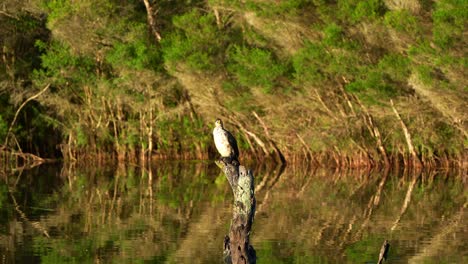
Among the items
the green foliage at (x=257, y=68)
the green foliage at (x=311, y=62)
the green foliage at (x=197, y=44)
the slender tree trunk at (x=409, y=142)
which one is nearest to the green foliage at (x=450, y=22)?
the slender tree trunk at (x=409, y=142)

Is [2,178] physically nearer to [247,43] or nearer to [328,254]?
[247,43]

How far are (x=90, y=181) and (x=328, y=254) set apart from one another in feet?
46.5

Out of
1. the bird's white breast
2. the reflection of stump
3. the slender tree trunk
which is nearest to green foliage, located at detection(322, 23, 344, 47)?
the slender tree trunk

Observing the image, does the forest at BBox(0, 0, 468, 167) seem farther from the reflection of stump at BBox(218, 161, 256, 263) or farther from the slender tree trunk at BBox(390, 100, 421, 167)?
the reflection of stump at BBox(218, 161, 256, 263)

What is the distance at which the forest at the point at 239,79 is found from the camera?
32.1 m

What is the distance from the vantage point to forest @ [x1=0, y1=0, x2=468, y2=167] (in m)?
32.1

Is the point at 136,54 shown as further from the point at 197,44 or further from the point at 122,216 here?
the point at 122,216

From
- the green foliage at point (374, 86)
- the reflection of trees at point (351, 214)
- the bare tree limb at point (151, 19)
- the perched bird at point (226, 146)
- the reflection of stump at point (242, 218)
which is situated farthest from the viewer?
the bare tree limb at point (151, 19)

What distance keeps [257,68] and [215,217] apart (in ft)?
35.6

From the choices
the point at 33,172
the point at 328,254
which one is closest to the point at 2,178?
the point at 33,172

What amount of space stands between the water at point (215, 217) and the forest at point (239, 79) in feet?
5.44

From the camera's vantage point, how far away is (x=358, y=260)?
19.3 metres

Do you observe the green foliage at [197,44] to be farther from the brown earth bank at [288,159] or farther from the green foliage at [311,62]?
the brown earth bank at [288,159]

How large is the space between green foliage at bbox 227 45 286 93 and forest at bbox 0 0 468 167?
42mm
